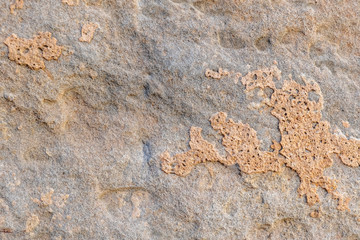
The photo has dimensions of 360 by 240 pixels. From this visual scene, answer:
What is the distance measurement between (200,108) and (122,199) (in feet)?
1.09

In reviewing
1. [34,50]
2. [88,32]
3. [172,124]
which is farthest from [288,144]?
[34,50]

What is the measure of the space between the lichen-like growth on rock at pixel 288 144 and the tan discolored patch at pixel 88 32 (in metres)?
0.37

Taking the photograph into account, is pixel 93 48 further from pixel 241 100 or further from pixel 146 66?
pixel 241 100

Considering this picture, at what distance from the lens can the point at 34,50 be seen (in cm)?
119

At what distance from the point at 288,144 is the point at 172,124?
0.34 metres

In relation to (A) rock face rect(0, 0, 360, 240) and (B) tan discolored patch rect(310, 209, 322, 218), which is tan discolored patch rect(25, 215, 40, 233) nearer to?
(A) rock face rect(0, 0, 360, 240)

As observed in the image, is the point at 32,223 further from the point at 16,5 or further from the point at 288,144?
the point at 288,144

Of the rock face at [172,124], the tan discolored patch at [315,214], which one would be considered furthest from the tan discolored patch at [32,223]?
the tan discolored patch at [315,214]

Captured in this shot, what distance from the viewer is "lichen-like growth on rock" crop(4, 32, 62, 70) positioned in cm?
117

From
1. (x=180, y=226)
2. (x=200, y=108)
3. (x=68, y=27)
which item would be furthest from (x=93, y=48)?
(x=180, y=226)

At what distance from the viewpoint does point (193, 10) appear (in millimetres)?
1309

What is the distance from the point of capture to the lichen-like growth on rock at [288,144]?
4.15 ft

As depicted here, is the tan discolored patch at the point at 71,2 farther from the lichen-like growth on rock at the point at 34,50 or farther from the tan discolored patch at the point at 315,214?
the tan discolored patch at the point at 315,214

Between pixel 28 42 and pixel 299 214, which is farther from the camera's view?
pixel 299 214
